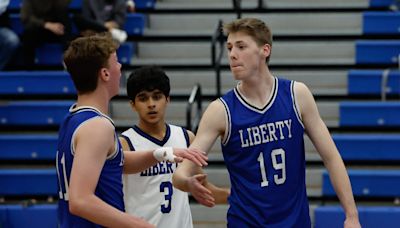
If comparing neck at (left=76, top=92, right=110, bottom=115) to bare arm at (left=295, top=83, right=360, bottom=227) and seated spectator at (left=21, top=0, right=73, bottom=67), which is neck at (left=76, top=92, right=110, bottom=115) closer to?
bare arm at (left=295, top=83, right=360, bottom=227)

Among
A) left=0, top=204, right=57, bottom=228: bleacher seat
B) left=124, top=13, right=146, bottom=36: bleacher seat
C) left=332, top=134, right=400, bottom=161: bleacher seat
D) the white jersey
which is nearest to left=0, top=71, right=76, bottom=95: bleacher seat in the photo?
left=124, top=13, right=146, bottom=36: bleacher seat

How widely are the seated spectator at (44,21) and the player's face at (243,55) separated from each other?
5738 millimetres

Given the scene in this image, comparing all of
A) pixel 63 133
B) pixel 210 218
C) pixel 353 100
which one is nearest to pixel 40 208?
pixel 210 218

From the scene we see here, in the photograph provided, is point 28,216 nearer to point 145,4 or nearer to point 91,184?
point 145,4

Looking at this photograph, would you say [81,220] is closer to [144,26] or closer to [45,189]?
[45,189]

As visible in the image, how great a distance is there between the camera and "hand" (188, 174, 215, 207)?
171 inches

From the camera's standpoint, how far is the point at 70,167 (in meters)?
3.96

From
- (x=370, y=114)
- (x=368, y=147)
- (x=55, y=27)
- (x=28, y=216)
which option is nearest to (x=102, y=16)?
(x=55, y=27)

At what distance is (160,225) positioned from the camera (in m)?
5.14

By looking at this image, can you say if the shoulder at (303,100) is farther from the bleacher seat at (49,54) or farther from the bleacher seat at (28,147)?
the bleacher seat at (49,54)

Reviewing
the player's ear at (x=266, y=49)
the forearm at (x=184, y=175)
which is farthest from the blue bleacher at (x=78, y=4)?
the forearm at (x=184, y=175)

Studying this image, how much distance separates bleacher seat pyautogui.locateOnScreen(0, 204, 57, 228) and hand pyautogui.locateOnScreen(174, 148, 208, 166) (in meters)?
3.94

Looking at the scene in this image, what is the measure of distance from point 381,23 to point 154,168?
5.73m

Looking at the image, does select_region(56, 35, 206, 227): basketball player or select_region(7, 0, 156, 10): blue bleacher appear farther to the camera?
select_region(7, 0, 156, 10): blue bleacher
